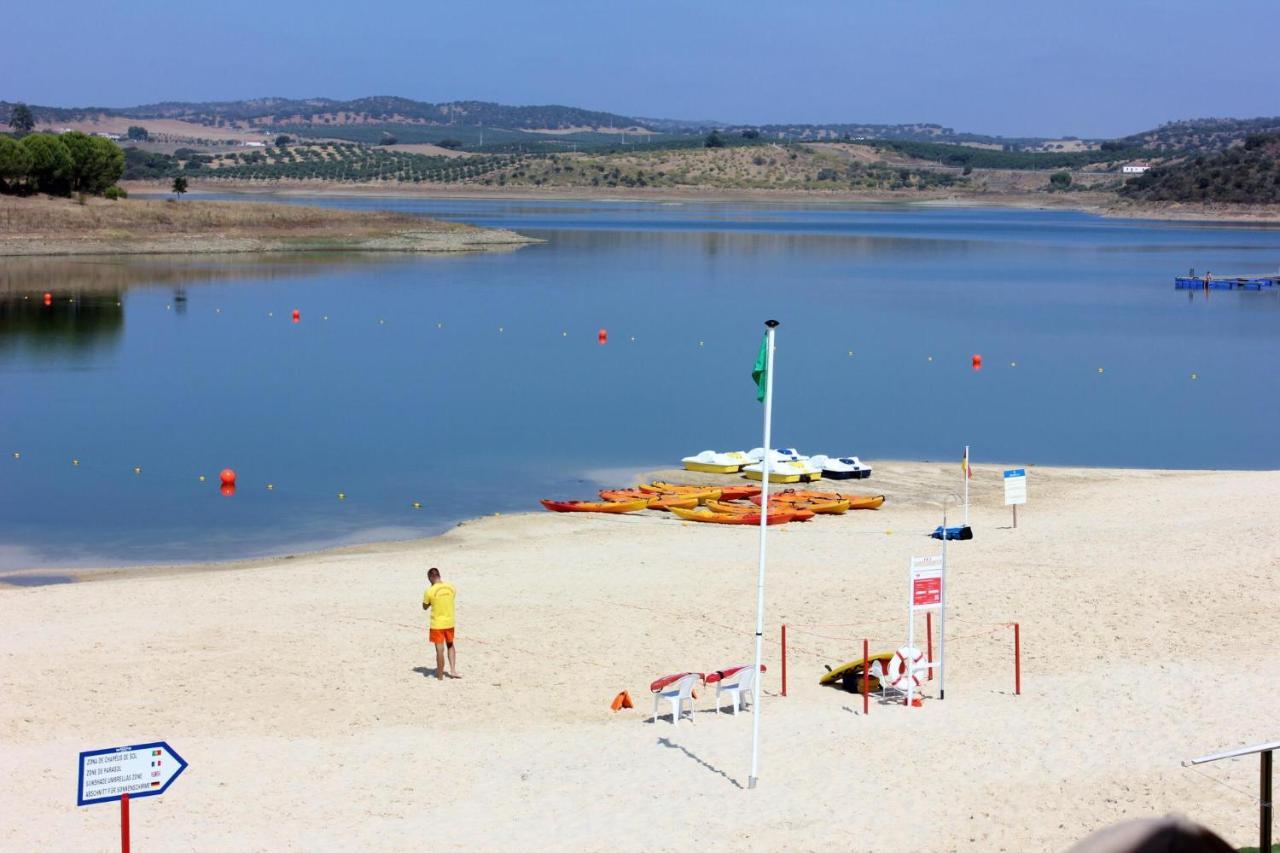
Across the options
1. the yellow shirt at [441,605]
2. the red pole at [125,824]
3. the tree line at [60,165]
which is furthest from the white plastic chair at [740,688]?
the tree line at [60,165]

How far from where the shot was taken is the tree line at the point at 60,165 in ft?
298

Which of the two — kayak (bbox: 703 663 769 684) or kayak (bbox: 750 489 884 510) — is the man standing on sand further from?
kayak (bbox: 750 489 884 510)

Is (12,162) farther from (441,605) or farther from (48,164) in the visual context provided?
(441,605)

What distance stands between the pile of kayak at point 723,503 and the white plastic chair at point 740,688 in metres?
11.3

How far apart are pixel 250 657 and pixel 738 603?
5977 millimetres

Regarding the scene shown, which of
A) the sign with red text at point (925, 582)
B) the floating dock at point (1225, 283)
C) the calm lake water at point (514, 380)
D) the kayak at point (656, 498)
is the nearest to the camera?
the sign with red text at point (925, 582)

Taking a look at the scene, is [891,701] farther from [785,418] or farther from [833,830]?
[785,418]

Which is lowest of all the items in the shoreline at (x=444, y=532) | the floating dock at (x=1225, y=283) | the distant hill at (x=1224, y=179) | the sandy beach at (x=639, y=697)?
the shoreline at (x=444, y=532)

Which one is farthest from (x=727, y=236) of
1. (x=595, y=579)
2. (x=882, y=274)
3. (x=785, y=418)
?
(x=595, y=579)

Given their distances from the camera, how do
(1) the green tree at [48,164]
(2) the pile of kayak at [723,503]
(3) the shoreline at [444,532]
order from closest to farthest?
(3) the shoreline at [444,532] < (2) the pile of kayak at [723,503] < (1) the green tree at [48,164]

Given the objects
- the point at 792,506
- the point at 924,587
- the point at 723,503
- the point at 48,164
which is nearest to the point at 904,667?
the point at 924,587

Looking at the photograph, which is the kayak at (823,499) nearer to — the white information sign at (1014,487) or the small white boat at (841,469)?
the small white boat at (841,469)

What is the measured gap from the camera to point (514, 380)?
47.8m

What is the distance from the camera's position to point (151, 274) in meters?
80.6
